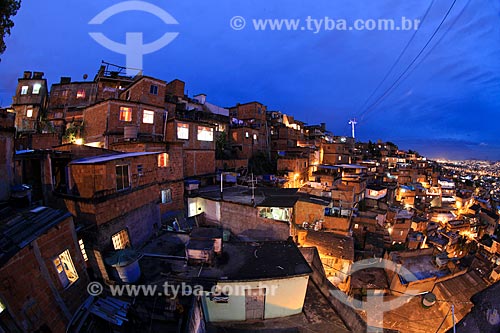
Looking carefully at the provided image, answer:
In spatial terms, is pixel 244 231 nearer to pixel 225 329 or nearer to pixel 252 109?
pixel 225 329

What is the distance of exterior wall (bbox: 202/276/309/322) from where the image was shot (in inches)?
317

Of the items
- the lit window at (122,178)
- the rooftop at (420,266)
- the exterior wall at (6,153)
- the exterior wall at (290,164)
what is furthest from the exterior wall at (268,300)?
the exterior wall at (290,164)

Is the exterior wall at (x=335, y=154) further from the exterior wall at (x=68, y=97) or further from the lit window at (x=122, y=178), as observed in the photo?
the exterior wall at (x=68, y=97)

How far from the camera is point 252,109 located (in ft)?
117

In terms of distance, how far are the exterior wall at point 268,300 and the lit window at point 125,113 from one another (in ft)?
59.3

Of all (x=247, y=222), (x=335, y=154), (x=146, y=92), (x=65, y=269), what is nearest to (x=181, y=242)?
(x=65, y=269)

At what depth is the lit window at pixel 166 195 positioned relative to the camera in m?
14.9

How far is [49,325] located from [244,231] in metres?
11.1

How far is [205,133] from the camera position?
2328 centimetres

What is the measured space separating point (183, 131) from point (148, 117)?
363 cm

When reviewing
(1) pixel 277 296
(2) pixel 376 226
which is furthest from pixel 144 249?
(2) pixel 376 226

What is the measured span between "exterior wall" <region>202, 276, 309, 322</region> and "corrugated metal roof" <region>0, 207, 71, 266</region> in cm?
584

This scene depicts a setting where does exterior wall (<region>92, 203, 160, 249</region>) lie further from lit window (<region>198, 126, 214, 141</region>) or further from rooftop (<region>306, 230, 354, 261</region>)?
rooftop (<region>306, 230, 354, 261</region>)

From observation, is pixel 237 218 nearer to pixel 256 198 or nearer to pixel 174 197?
pixel 256 198
